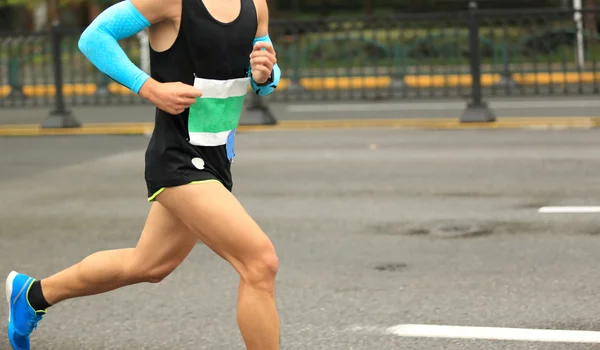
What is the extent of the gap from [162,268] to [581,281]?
2708mm

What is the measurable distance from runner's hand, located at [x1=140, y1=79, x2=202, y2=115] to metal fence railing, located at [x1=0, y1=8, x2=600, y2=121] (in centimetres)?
1058

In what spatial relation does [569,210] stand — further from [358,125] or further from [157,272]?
[358,125]

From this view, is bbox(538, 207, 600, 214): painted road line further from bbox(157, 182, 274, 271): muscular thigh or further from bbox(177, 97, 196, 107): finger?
bbox(177, 97, 196, 107): finger

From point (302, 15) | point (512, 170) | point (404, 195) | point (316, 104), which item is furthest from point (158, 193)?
point (302, 15)

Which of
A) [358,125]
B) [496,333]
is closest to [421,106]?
[358,125]

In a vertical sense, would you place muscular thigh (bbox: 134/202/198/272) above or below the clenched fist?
below

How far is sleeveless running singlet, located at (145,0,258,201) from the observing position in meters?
4.52

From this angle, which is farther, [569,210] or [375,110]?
[375,110]

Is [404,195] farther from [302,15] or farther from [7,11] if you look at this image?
[7,11]

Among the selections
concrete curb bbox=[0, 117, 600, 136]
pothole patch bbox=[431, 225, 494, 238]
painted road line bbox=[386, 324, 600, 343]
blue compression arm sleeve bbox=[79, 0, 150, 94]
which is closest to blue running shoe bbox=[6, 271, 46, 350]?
blue compression arm sleeve bbox=[79, 0, 150, 94]

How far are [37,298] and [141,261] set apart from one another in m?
0.54

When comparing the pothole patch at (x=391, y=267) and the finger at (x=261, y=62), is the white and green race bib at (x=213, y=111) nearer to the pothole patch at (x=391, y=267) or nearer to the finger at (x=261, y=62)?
the finger at (x=261, y=62)

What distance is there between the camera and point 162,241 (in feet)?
15.8

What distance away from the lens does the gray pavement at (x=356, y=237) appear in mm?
5922
